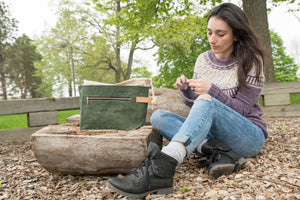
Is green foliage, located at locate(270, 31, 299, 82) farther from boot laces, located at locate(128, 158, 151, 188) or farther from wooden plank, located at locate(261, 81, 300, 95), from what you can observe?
boot laces, located at locate(128, 158, 151, 188)

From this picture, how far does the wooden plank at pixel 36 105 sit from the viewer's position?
3.85 meters

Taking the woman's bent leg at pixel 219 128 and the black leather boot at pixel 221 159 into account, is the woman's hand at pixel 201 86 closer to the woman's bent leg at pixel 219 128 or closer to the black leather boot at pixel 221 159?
the woman's bent leg at pixel 219 128

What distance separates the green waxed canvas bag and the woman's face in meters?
0.68

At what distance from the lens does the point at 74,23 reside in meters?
13.8

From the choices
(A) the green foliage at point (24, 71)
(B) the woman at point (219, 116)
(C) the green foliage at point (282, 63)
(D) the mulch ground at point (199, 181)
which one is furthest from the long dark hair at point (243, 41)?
(A) the green foliage at point (24, 71)

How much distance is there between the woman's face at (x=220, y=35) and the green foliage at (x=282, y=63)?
1673 cm

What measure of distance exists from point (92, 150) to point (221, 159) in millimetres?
1010

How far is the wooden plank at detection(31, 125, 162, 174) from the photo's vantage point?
1.94 metres

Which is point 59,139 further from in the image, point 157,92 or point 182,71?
point 182,71

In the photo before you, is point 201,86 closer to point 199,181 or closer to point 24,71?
point 199,181

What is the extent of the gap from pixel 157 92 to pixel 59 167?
1.85m

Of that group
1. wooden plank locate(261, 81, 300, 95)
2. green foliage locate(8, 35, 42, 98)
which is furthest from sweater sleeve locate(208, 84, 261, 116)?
green foliage locate(8, 35, 42, 98)

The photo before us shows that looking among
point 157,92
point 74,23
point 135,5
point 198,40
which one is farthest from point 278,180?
point 74,23

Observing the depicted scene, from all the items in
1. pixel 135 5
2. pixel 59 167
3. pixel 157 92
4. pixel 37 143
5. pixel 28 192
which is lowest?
pixel 28 192
